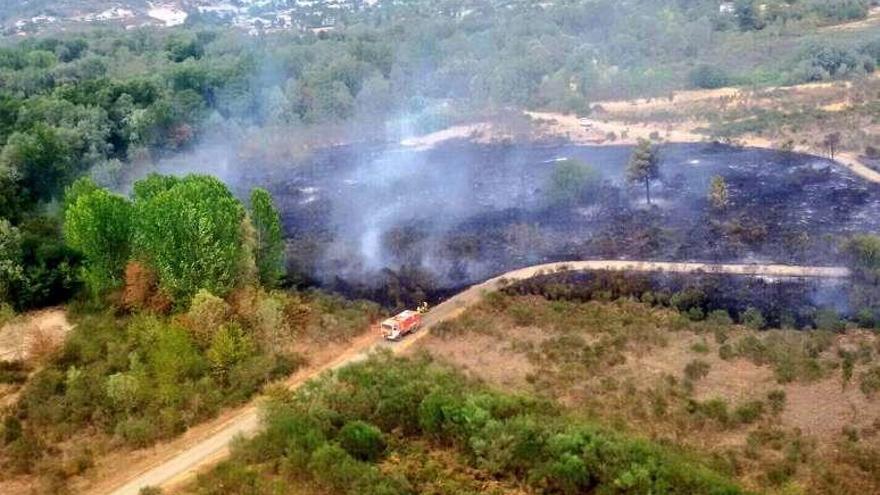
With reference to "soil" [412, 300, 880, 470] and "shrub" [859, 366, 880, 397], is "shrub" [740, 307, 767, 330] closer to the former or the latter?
"soil" [412, 300, 880, 470]

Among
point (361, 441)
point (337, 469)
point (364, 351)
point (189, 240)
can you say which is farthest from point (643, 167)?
point (337, 469)

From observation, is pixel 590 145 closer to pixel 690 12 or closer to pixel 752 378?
pixel 752 378

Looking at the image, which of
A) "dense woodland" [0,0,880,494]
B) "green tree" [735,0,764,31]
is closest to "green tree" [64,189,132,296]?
"dense woodland" [0,0,880,494]

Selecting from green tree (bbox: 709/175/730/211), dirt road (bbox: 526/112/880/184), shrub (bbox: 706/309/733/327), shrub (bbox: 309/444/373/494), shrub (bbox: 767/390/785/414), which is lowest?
shrub (bbox: 767/390/785/414)

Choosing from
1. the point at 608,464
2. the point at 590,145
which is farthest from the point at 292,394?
the point at 590,145

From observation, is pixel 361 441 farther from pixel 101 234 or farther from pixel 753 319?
pixel 101 234

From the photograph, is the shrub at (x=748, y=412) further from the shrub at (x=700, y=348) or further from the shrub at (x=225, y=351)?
the shrub at (x=225, y=351)

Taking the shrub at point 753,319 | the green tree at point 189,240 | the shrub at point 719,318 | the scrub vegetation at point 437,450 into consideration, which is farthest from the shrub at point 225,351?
the shrub at point 753,319
